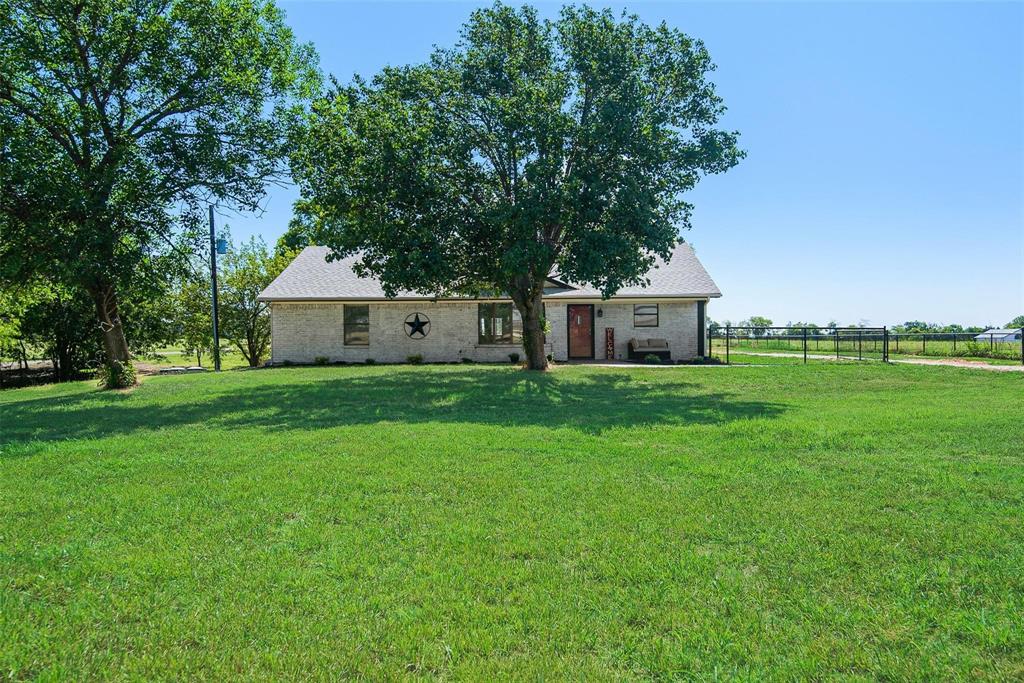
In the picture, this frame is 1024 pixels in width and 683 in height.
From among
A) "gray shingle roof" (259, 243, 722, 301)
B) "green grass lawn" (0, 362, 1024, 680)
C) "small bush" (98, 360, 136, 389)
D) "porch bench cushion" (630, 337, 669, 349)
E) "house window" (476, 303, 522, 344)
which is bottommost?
"green grass lawn" (0, 362, 1024, 680)

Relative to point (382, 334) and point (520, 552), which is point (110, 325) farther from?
point (520, 552)

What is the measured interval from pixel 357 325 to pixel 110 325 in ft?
31.6

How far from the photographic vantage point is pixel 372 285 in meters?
24.8

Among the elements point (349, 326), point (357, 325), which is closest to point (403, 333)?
point (357, 325)

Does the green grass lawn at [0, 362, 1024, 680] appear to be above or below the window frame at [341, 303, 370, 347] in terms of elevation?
below

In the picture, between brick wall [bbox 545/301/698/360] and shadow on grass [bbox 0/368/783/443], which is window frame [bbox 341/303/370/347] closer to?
brick wall [bbox 545/301/698/360]

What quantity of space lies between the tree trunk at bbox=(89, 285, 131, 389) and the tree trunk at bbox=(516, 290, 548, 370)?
1113 cm

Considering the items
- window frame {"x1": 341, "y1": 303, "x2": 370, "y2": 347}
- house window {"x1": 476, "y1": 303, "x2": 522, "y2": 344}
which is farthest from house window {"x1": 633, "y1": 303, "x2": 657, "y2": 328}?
window frame {"x1": 341, "y1": 303, "x2": 370, "y2": 347}

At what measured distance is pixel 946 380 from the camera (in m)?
14.4

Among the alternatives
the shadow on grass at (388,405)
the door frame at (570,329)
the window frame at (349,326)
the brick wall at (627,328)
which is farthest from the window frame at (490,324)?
the shadow on grass at (388,405)

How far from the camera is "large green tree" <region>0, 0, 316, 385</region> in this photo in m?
13.2

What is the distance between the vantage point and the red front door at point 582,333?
24.4 meters

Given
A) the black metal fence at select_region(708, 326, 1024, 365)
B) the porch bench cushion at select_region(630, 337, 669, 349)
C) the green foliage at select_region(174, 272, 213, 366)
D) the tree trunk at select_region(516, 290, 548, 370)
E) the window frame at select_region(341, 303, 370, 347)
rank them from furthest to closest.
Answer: the green foliage at select_region(174, 272, 213, 366), the window frame at select_region(341, 303, 370, 347), the porch bench cushion at select_region(630, 337, 669, 349), the black metal fence at select_region(708, 326, 1024, 365), the tree trunk at select_region(516, 290, 548, 370)

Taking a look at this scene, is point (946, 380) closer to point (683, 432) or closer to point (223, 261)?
point (683, 432)
